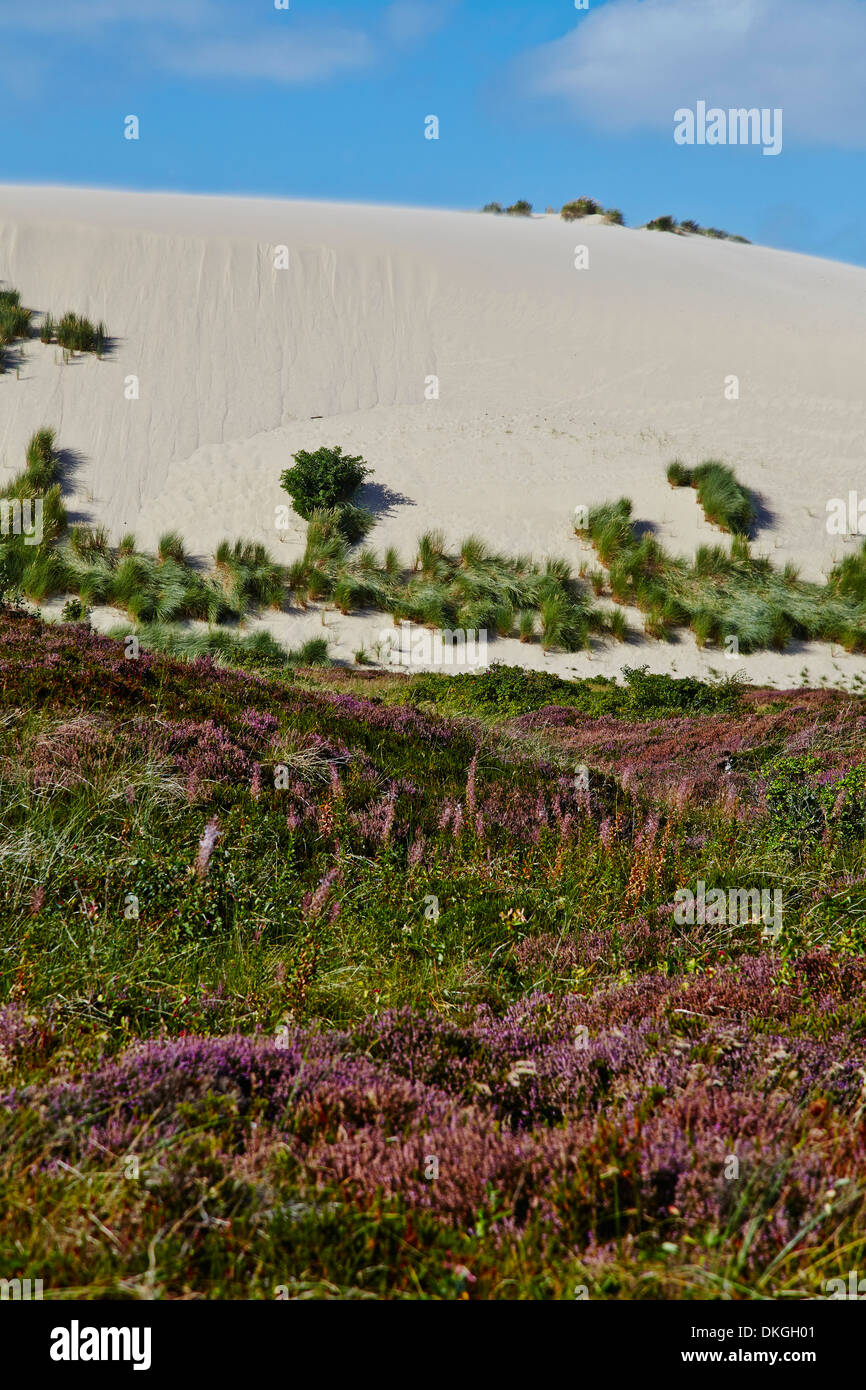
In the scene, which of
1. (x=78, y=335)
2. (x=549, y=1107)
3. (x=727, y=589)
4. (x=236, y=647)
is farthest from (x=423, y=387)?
(x=549, y=1107)

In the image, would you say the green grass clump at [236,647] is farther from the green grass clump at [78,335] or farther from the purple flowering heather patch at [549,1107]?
the green grass clump at [78,335]

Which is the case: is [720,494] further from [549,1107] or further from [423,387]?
[549,1107]

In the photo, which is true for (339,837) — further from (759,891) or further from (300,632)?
(300,632)

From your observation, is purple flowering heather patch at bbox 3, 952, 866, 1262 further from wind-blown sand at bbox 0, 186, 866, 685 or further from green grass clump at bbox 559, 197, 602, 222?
green grass clump at bbox 559, 197, 602, 222

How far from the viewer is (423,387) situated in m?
26.3

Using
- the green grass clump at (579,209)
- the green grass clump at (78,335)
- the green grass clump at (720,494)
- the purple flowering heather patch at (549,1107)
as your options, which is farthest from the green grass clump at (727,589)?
the green grass clump at (579,209)

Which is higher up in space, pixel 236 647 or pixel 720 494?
pixel 720 494

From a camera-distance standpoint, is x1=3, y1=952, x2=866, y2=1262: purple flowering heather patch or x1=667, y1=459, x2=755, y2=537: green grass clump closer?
x1=3, y1=952, x2=866, y2=1262: purple flowering heather patch

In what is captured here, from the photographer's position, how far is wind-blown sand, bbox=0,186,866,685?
2008 centimetres

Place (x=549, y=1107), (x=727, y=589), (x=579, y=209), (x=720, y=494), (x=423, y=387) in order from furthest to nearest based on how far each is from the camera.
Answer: (x=579, y=209) < (x=423, y=387) < (x=720, y=494) < (x=727, y=589) < (x=549, y=1107)

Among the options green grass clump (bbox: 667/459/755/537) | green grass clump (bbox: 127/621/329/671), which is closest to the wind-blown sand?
green grass clump (bbox: 667/459/755/537)

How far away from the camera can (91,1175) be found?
196cm

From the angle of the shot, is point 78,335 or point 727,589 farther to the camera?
point 78,335
